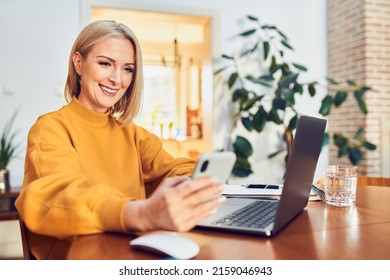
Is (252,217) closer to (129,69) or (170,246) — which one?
(170,246)

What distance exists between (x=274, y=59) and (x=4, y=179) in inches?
→ 96.6

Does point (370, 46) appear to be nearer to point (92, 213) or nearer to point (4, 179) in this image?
point (4, 179)

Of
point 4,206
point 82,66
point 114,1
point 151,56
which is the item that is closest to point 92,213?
point 82,66

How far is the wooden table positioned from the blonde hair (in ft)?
1.80

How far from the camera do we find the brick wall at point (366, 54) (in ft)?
13.3

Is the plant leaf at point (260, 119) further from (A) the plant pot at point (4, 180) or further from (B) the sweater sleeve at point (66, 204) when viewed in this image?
(B) the sweater sleeve at point (66, 204)

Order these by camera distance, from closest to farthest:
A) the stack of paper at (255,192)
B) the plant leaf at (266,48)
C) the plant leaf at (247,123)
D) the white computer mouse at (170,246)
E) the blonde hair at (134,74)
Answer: the white computer mouse at (170,246), the blonde hair at (134,74), the stack of paper at (255,192), the plant leaf at (247,123), the plant leaf at (266,48)

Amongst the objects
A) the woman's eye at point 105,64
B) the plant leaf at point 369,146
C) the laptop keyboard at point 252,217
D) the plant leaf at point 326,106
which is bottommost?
the plant leaf at point 369,146

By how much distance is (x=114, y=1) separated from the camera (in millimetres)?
3350

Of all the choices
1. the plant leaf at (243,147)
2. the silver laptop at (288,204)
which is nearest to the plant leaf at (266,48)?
the plant leaf at (243,147)

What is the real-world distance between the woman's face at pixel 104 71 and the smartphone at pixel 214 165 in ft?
1.87

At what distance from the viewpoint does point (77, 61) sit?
1.13 metres

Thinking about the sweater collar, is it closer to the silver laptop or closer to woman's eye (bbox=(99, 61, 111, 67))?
woman's eye (bbox=(99, 61, 111, 67))

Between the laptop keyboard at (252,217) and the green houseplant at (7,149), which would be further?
the green houseplant at (7,149)
